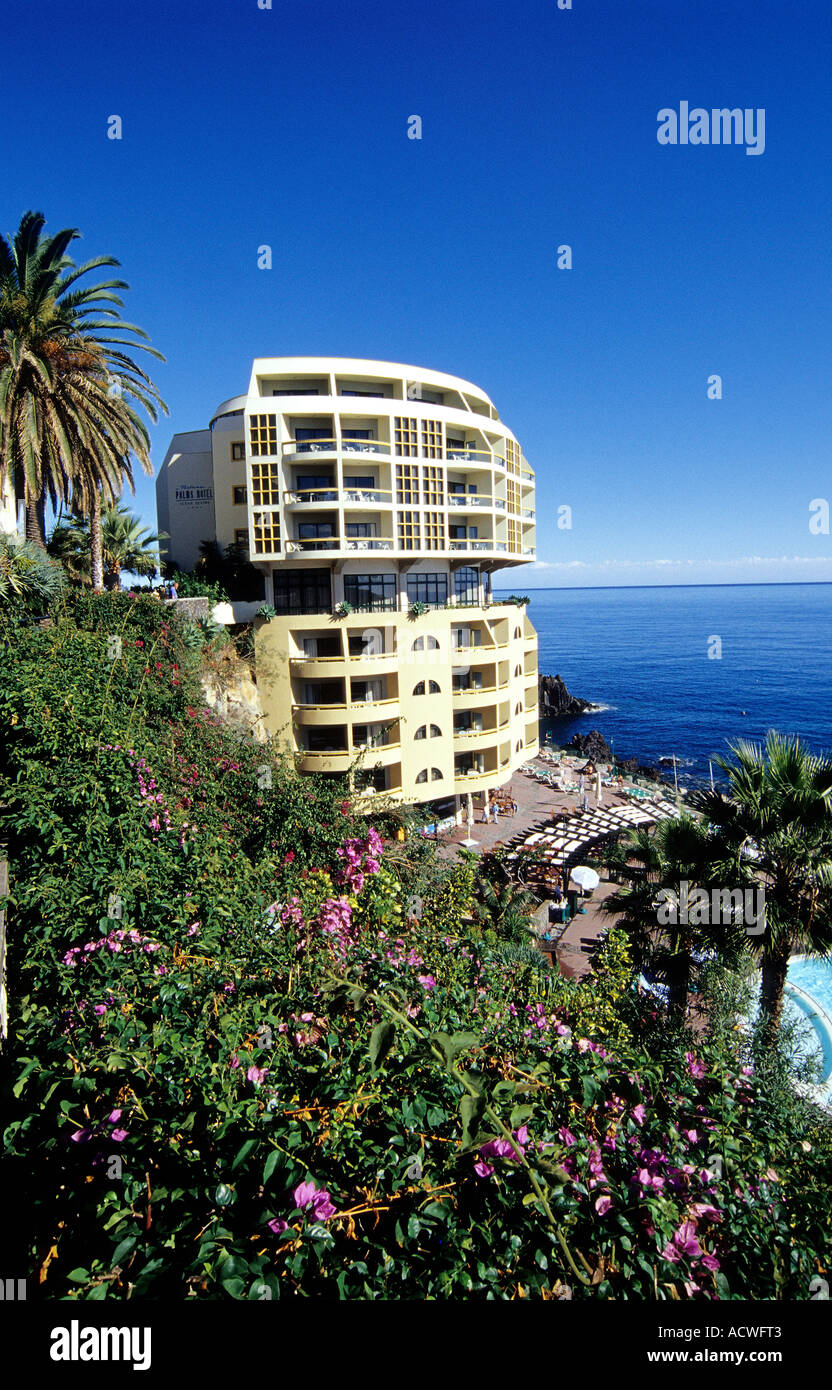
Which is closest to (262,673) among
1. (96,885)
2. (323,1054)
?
(96,885)

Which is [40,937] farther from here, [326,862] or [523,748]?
[523,748]

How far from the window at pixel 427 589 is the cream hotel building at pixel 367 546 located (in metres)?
0.08

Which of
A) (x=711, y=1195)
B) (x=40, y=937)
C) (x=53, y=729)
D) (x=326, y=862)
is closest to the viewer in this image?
(x=711, y=1195)

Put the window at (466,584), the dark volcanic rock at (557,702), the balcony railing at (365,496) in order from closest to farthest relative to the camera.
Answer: the balcony railing at (365,496)
the window at (466,584)
the dark volcanic rock at (557,702)

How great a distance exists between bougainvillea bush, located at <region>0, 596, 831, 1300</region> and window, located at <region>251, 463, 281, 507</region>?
19919mm

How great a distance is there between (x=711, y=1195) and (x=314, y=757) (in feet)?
72.0

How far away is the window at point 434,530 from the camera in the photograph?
1035 inches

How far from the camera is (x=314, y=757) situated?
24.5m

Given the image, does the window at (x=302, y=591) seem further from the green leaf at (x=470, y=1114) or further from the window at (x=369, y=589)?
the green leaf at (x=470, y=1114)

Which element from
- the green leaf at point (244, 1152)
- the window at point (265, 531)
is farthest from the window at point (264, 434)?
the green leaf at point (244, 1152)

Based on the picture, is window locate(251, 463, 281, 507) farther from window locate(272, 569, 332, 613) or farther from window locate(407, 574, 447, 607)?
window locate(407, 574, 447, 607)

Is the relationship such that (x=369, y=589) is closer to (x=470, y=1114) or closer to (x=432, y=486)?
(x=432, y=486)

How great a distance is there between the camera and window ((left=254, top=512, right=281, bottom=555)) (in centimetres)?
2444

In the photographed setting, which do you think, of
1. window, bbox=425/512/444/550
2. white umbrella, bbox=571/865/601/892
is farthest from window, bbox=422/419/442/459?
white umbrella, bbox=571/865/601/892
